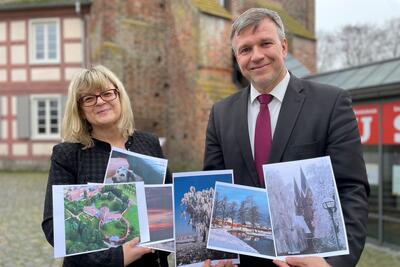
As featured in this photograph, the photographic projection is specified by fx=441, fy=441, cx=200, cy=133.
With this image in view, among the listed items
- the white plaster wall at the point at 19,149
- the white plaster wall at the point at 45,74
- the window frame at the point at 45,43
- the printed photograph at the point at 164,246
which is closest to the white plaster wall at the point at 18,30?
the window frame at the point at 45,43

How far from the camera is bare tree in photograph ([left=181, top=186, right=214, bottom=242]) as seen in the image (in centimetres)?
182

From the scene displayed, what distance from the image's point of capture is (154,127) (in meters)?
17.1

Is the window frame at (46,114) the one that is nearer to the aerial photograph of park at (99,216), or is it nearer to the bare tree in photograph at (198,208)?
the aerial photograph of park at (99,216)

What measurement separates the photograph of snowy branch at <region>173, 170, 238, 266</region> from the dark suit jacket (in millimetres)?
170

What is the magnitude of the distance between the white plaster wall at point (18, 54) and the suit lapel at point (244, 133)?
17.8 m

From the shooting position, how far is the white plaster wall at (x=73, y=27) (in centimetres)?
1770

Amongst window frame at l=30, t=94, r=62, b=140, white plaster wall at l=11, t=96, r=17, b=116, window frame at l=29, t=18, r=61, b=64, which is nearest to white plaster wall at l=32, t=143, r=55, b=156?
window frame at l=30, t=94, r=62, b=140

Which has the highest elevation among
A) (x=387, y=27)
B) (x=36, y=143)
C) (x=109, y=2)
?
(x=387, y=27)

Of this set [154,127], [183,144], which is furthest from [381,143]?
[154,127]

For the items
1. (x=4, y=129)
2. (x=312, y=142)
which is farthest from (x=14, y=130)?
(x=312, y=142)

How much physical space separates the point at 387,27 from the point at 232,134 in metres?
40.6

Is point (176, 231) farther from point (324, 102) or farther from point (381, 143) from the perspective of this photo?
point (381, 143)

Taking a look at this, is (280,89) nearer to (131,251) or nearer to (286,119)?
(286,119)

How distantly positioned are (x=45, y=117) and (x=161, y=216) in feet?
57.1
